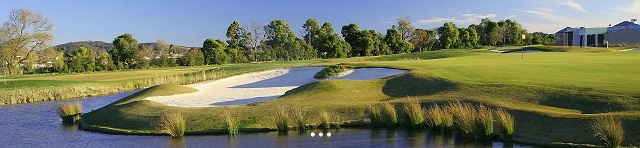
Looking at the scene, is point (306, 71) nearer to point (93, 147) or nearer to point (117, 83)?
point (117, 83)

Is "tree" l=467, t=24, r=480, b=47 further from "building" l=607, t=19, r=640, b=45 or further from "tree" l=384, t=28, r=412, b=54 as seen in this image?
"building" l=607, t=19, r=640, b=45

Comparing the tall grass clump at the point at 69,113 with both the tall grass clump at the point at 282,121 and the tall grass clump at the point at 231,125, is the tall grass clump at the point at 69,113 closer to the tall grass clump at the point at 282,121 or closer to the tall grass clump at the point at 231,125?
the tall grass clump at the point at 231,125

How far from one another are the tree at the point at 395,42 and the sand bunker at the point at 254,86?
193 ft

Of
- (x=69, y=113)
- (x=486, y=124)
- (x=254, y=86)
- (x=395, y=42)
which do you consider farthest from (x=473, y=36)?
(x=486, y=124)

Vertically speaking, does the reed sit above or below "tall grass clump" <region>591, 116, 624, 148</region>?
below

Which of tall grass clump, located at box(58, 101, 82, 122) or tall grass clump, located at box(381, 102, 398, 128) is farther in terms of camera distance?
tall grass clump, located at box(58, 101, 82, 122)

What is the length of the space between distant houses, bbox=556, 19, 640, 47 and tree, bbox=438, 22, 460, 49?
19.9 meters

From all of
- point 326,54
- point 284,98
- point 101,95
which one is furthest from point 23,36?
point 284,98

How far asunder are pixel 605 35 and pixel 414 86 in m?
81.5

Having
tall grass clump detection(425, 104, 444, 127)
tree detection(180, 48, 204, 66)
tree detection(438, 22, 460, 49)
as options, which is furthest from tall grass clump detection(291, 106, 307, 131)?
tree detection(438, 22, 460, 49)

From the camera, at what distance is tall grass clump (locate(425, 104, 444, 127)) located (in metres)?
19.1

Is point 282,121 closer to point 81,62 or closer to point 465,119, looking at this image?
point 465,119

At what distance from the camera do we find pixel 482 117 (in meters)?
17.1

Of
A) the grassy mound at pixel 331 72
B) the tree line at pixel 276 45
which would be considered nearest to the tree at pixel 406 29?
the tree line at pixel 276 45
